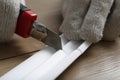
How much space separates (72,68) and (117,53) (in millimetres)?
114

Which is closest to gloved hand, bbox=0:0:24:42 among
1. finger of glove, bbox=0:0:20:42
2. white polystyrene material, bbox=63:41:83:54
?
finger of glove, bbox=0:0:20:42

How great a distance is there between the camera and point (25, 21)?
421 mm

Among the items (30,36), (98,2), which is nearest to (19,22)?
(30,36)

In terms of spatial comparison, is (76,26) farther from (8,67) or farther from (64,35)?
(8,67)

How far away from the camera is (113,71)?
1.48 feet

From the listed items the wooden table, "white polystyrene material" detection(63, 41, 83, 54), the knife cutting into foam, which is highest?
the knife cutting into foam

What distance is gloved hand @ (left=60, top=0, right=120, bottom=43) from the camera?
18.1 inches

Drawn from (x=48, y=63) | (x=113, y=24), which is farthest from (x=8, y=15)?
(x=113, y=24)

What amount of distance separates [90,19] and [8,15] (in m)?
0.16

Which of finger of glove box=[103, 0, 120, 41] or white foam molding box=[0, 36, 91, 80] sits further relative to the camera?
finger of glove box=[103, 0, 120, 41]

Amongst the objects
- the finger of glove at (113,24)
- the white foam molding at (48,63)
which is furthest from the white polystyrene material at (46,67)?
the finger of glove at (113,24)

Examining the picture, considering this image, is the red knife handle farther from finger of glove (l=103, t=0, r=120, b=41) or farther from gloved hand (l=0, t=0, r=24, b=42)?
finger of glove (l=103, t=0, r=120, b=41)

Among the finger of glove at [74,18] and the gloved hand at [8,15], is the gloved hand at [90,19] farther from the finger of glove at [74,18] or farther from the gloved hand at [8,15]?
the gloved hand at [8,15]

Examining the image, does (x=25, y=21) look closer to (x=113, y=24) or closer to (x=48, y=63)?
(x=48, y=63)
